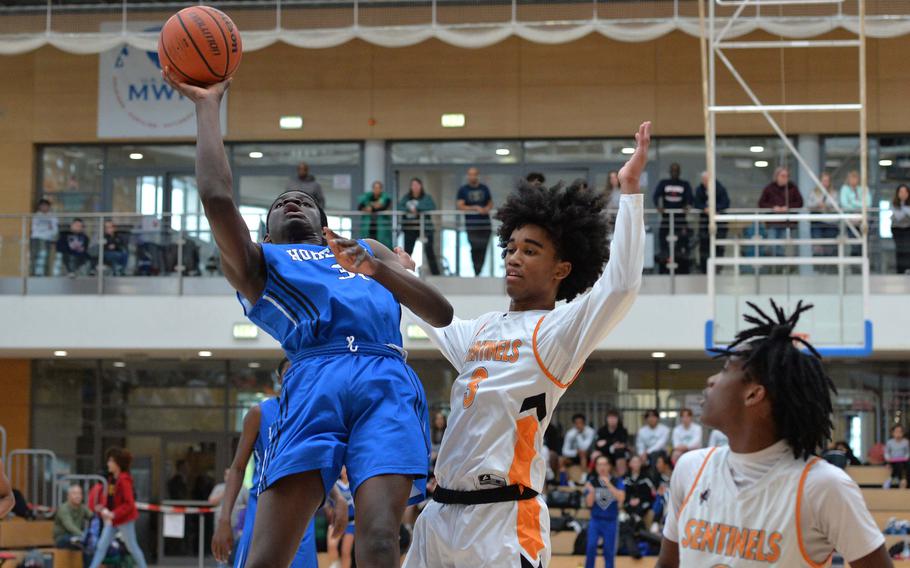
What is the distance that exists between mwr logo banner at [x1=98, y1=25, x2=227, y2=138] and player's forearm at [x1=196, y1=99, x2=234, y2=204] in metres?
19.1

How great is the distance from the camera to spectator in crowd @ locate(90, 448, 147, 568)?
1580cm

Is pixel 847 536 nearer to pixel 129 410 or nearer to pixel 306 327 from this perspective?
pixel 306 327

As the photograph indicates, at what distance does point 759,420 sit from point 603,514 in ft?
38.1

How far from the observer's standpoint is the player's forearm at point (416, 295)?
454 cm

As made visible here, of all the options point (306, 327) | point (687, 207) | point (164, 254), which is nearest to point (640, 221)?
point (306, 327)

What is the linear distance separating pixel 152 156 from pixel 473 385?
19842 millimetres

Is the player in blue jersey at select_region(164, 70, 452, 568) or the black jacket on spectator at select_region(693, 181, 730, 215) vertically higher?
the black jacket on spectator at select_region(693, 181, 730, 215)

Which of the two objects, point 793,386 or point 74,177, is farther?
point 74,177

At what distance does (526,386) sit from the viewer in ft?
15.5

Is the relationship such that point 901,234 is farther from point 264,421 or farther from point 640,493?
point 264,421

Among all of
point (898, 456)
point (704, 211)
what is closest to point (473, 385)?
point (704, 211)

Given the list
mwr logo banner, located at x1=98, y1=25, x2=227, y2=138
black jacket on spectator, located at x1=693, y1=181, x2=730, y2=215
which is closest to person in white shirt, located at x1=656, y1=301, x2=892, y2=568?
black jacket on spectator, located at x1=693, y1=181, x2=730, y2=215

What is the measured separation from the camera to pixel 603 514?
607 inches

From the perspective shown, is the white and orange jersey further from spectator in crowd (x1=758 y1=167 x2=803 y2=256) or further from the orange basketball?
spectator in crowd (x1=758 y1=167 x2=803 y2=256)
